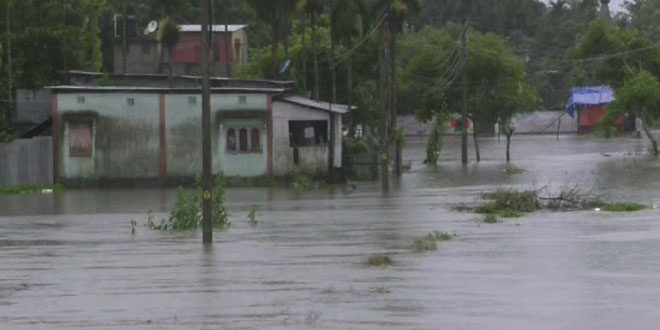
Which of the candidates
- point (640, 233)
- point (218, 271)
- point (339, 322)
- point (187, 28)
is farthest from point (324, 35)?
point (339, 322)

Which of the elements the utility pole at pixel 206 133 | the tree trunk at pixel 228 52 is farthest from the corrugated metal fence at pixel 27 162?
the tree trunk at pixel 228 52

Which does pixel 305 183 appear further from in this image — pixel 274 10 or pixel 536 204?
pixel 536 204

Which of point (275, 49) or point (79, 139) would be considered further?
point (275, 49)

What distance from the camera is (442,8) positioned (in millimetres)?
139500

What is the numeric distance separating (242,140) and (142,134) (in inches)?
148

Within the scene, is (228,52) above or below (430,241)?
above

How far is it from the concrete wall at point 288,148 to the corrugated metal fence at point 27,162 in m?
8.52

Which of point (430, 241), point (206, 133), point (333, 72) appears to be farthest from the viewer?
point (333, 72)

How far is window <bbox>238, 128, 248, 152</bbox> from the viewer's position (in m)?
50.1

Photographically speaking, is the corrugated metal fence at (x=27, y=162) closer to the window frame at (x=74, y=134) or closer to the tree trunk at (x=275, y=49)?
the window frame at (x=74, y=134)

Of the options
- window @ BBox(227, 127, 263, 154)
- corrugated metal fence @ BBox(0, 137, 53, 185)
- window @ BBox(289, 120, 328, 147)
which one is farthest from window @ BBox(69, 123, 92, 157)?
window @ BBox(289, 120, 328, 147)

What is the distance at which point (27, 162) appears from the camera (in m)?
49.9

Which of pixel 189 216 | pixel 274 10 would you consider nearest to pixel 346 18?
pixel 274 10

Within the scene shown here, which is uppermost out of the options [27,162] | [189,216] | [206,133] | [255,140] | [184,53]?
[184,53]
